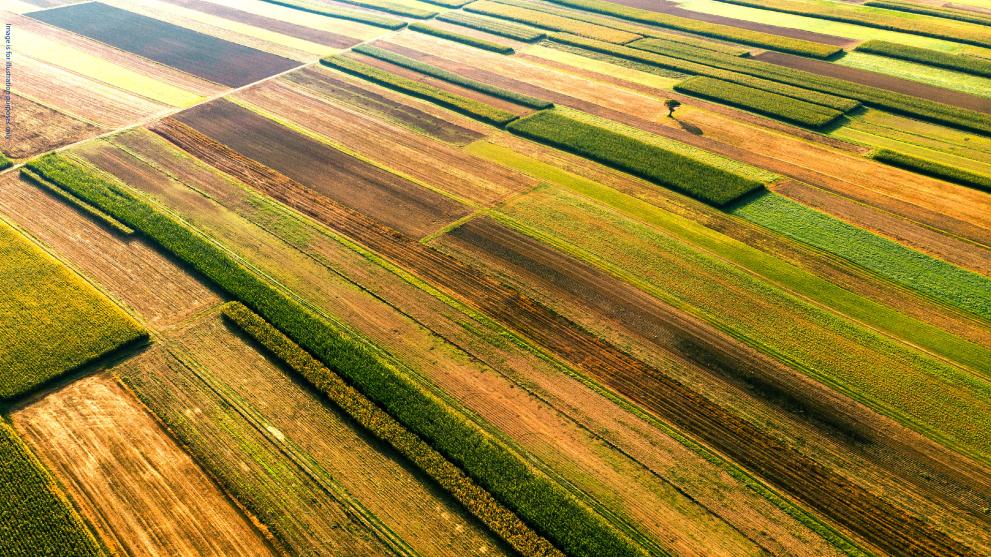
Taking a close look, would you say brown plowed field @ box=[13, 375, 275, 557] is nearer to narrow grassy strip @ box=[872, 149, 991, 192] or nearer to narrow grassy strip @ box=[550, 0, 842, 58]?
narrow grassy strip @ box=[872, 149, 991, 192]

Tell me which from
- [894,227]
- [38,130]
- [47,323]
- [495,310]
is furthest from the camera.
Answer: [38,130]

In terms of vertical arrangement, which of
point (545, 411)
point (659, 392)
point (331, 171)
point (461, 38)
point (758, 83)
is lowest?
point (659, 392)

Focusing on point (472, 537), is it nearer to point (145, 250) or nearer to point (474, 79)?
point (145, 250)

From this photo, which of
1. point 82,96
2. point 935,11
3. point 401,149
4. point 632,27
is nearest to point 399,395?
point 401,149

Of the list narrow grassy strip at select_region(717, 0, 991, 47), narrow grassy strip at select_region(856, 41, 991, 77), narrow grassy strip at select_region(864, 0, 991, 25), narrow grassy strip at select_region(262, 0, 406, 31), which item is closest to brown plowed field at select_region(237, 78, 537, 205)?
narrow grassy strip at select_region(262, 0, 406, 31)

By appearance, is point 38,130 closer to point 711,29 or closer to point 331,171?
point 331,171

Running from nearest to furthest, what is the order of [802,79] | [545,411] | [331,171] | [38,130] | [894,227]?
[545,411]
[894,227]
[331,171]
[38,130]
[802,79]

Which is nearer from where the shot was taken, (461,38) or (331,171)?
(331,171)
